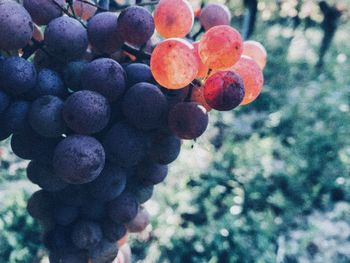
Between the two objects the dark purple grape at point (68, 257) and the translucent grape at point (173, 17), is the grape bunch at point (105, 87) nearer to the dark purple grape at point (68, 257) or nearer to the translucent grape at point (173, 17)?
the translucent grape at point (173, 17)

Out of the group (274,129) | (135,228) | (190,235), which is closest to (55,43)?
(135,228)

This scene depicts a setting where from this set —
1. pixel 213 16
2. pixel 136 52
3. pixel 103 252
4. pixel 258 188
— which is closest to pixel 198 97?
pixel 136 52

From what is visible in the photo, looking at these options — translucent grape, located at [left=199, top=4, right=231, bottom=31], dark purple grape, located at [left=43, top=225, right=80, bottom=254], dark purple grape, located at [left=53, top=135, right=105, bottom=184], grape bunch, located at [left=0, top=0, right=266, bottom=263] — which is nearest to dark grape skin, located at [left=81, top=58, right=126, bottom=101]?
grape bunch, located at [left=0, top=0, right=266, bottom=263]

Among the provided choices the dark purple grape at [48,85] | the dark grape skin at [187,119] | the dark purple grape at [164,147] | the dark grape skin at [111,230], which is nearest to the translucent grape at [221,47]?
the dark grape skin at [187,119]

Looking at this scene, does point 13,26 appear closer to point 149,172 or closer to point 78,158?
point 78,158

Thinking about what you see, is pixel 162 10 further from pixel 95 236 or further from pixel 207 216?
pixel 207 216
